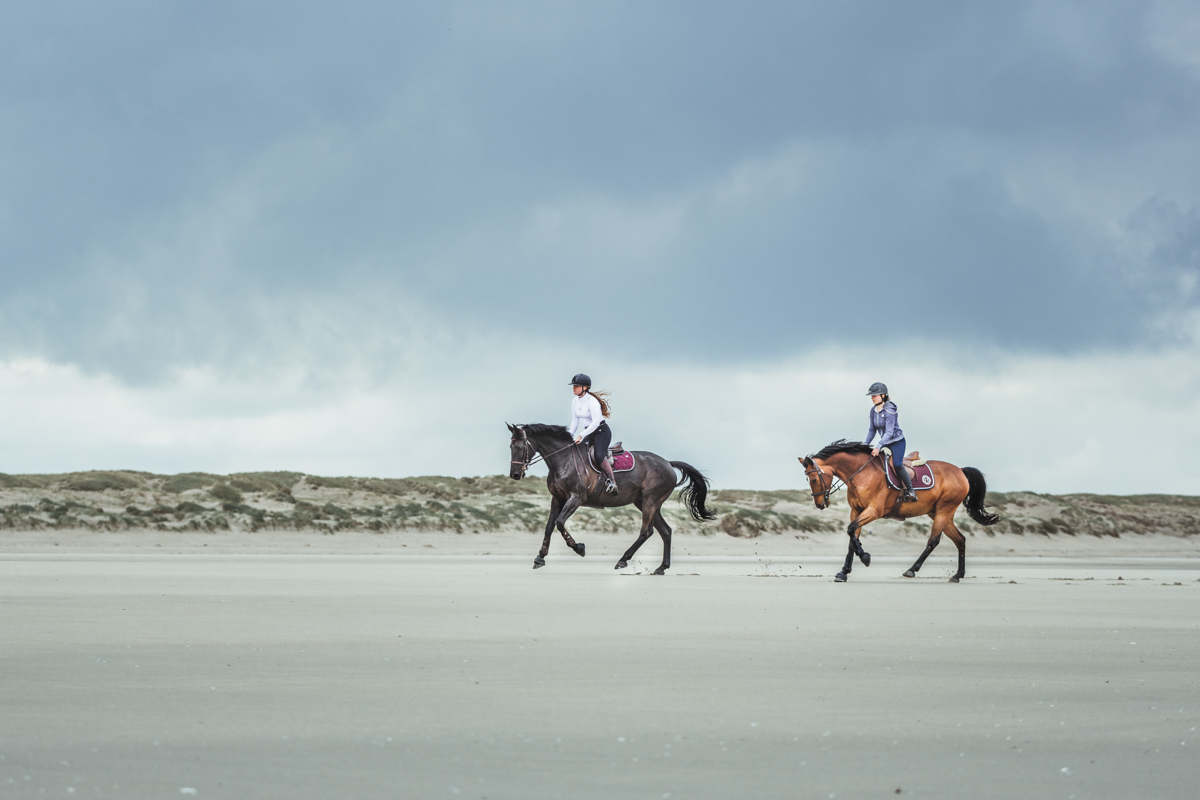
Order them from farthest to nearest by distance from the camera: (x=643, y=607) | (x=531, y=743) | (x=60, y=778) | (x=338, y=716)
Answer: (x=643, y=607) < (x=338, y=716) < (x=531, y=743) < (x=60, y=778)

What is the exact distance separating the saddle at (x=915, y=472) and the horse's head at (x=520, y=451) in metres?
5.82

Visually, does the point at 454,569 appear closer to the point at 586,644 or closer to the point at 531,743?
the point at 586,644

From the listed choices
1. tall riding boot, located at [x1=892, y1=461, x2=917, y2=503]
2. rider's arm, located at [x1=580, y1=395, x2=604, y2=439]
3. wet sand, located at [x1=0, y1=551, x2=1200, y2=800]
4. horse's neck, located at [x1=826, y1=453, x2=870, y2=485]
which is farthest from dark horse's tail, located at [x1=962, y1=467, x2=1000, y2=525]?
wet sand, located at [x1=0, y1=551, x2=1200, y2=800]

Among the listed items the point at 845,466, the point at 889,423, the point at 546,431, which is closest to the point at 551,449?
the point at 546,431

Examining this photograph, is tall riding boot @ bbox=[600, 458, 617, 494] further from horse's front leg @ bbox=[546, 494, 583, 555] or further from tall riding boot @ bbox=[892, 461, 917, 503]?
tall riding boot @ bbox=[892, 461, 917, 503]

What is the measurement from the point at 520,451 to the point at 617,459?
66.2 inches

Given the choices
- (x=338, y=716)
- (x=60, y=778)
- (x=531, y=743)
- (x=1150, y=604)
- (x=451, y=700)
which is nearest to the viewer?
(x=60, y=778)

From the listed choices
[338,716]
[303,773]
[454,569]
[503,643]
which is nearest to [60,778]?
[303,773]

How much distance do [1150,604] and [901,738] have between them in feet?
28.7

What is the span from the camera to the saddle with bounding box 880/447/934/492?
698 inches

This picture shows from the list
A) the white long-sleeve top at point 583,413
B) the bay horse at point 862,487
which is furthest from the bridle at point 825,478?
the white long-sleeve top at point 583,413

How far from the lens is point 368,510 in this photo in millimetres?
38031

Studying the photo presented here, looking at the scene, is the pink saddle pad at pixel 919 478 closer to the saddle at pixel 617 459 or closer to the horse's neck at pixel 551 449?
the saddle at pixel 617 459

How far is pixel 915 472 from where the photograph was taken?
18.0 metres
